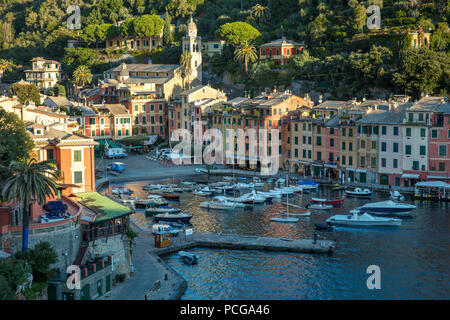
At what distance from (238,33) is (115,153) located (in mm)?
38815

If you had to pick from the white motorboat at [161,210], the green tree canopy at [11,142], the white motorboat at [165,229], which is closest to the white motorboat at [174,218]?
the white motorboat at [161,210]

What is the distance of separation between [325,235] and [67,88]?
91539mm

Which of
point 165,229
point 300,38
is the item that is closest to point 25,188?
point 165,229

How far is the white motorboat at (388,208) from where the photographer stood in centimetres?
6925

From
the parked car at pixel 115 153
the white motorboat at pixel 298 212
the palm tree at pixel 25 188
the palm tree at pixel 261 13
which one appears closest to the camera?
the palm tree at pixel 25 188

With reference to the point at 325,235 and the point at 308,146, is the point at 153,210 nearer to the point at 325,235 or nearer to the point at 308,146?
the point at 325,235

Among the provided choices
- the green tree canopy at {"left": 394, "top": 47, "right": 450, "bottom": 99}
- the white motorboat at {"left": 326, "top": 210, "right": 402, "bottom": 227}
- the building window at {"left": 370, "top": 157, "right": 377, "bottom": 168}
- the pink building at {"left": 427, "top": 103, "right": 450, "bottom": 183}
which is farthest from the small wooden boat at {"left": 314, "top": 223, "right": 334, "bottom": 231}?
the green tree canopy at {"left": 394, "top": 47, "right": 450, "bottom": 99}

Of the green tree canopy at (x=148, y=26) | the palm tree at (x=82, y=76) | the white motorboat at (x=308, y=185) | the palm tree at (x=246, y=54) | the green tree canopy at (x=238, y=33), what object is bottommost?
the white motorboat at (x=308, y=185)

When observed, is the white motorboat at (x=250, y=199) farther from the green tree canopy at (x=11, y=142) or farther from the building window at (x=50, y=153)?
the green tree canopy at (x=11, y=142)

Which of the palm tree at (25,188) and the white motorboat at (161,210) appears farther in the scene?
the white motorboat at (161,210)

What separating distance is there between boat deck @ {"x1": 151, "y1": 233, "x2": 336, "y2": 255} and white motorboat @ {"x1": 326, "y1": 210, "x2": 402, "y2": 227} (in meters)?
7.11

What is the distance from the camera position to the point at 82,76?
5512 inches

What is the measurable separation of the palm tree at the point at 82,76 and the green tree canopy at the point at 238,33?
28.4 metres

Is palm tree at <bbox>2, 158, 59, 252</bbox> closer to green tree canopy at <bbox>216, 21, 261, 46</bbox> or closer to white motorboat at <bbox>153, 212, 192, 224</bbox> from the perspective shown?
white motorboat at <bbox>153, 212, 192, 224</bbox>
